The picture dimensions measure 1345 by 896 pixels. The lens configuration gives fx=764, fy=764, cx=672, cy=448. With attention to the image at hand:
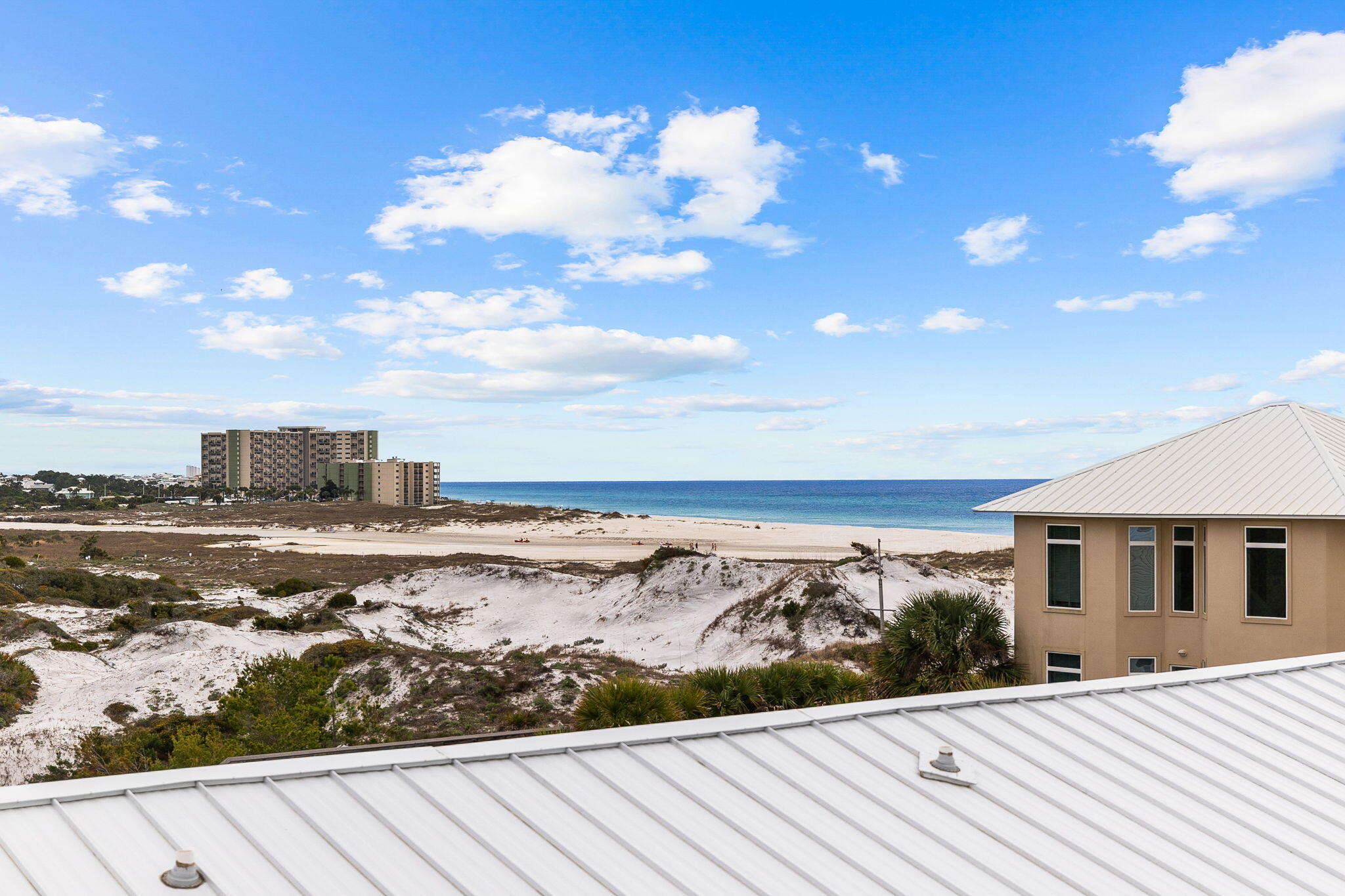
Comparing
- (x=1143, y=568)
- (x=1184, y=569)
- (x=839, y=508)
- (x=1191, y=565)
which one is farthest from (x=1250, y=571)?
(x=839, y=508)

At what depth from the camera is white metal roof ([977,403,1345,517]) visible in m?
16.0

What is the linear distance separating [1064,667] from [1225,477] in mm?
5659

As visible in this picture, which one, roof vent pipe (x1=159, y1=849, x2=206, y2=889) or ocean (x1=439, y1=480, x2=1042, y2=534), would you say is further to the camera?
ocean (x1=439, y1=480, x2=1042, y2=534)

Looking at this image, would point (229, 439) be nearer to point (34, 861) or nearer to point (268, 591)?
point (268, 591)

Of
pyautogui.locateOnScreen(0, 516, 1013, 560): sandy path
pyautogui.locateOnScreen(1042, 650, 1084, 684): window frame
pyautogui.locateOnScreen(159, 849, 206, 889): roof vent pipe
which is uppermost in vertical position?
pyautogui.locateOnScreen(159, 849, 206, 889): roof vent pipe

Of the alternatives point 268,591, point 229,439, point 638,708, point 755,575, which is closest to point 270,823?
point 638,708

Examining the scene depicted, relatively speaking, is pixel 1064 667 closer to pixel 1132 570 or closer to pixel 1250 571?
pixel 1132 570

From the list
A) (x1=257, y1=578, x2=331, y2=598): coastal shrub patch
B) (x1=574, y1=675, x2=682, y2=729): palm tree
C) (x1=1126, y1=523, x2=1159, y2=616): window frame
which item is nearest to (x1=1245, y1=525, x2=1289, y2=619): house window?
(x1=1126, y1=523, x2=1159, y2=616): window frame

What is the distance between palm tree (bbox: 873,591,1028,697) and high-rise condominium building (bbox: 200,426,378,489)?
615ft

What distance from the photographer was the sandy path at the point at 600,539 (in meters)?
70.4

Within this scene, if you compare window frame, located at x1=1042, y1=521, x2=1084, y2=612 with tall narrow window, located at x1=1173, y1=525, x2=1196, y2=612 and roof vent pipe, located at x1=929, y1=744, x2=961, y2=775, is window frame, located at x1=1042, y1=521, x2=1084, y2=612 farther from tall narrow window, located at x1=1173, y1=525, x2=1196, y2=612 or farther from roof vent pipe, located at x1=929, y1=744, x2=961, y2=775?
roof vent pipe, located at x1=929, y1=744, x2=961, y2=775

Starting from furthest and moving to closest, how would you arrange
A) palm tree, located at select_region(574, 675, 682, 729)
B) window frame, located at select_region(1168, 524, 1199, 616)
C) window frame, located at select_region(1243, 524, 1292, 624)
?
window frame, located at select_region(1168, 524, 1199, 616), window frame, located at select_region(1243, 524, 1292, 624), palm tree, located at select_region(574, 675, 682, 729)

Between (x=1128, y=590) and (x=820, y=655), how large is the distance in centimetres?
1309

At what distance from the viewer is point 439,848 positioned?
4625mm
